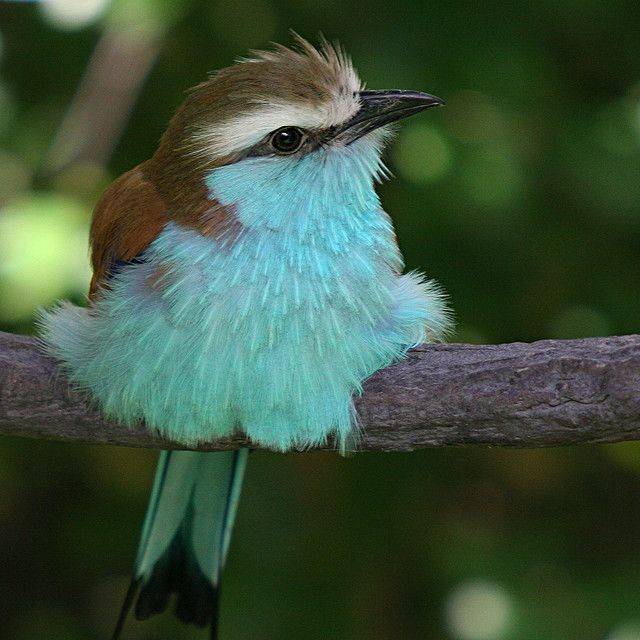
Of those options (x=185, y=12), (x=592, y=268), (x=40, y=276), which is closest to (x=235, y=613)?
(x=40, y=276)

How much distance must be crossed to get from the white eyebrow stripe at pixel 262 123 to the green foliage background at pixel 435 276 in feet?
1.93

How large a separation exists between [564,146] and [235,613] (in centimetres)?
181

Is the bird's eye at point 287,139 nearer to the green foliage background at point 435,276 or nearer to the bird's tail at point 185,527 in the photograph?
the green foliage background at point 435,276

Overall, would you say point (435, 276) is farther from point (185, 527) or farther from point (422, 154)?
point (185, 527)

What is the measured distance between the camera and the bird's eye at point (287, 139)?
2494 millimetres

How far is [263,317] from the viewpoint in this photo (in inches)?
93.4

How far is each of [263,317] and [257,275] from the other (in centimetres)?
11

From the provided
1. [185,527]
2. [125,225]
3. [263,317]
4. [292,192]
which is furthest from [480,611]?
[125,225]

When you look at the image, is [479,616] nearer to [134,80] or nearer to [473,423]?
[473,423]

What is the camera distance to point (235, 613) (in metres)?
3.31

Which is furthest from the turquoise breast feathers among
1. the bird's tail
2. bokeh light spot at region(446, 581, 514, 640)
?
bokeh light spot at region(446, 581, 514, 640)

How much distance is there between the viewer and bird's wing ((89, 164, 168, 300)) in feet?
8.32

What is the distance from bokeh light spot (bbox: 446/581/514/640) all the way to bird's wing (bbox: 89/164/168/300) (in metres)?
1.49

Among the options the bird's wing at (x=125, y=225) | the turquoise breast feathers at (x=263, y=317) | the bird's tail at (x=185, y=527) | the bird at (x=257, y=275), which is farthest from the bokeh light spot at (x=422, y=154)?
the bird's tail at (x=185, y=527)
